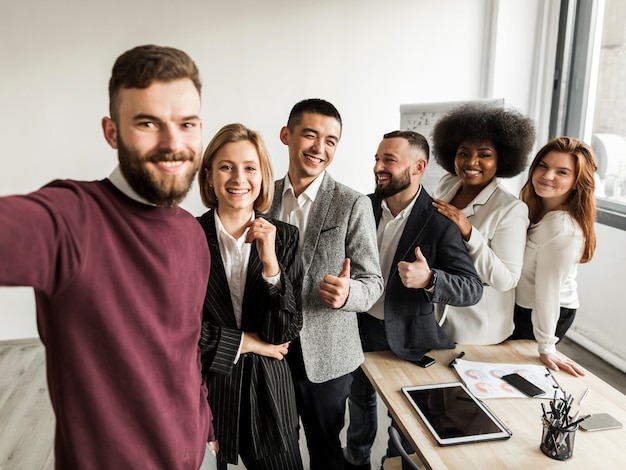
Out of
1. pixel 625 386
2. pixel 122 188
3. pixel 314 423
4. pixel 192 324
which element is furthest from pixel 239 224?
pixel 625 386

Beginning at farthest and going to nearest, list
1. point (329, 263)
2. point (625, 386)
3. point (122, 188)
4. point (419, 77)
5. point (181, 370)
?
point (419, 77), point (625, 386), point (329, 263), point (181, 370), point (122, 188)

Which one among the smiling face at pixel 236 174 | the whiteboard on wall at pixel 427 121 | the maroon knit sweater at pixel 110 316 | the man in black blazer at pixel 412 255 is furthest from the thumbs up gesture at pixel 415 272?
the whiteboard on wall at pixel 427 121

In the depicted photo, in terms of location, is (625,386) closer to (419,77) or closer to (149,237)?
(419,77)

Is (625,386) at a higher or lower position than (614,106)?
lower

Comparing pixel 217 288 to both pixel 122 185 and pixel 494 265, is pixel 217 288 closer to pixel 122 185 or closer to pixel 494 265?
pixel 122 185

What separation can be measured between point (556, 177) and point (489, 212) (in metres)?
0.31

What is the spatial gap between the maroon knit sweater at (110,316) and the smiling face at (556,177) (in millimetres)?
1593

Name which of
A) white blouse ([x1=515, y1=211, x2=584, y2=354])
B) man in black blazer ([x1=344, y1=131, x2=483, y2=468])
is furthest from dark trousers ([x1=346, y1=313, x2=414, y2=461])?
white blouse ([x1=515, y1=211, x2=584, y2=354])

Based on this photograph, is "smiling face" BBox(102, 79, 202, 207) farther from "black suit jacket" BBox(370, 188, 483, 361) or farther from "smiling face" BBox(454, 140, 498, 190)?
"smiling face" BBox(454, 140, 498, 190)

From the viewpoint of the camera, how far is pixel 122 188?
83cm

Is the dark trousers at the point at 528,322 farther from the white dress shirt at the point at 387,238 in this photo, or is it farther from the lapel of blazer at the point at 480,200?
the white dress shirt at the point at 387,238

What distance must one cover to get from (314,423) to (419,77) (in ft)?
10.5

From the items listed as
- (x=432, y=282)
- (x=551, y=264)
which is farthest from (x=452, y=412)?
(x=551, y=264)

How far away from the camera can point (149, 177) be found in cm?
81
